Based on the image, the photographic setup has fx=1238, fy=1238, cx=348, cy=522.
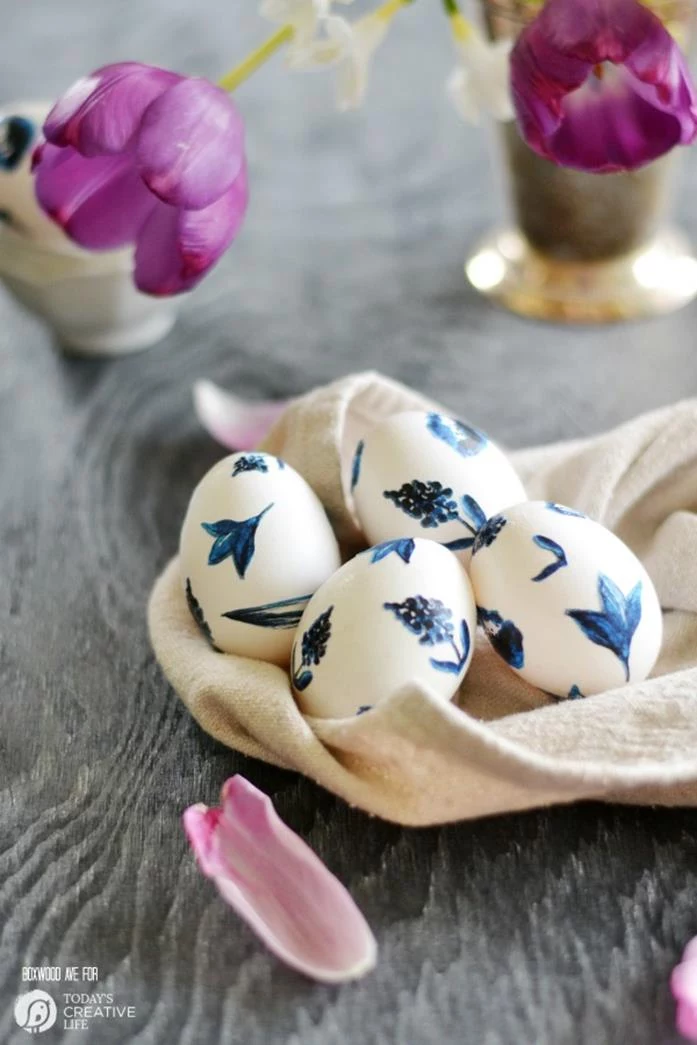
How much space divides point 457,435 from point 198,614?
0.41 feet

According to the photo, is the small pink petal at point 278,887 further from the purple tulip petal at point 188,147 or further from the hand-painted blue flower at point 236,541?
the purple tulip petal at point 188,147

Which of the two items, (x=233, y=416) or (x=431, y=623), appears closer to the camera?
(x=431, y=623)

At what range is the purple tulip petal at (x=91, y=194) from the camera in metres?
0.57

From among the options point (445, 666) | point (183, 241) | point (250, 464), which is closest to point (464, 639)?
point (445, 666)

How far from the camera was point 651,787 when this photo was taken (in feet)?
1.41

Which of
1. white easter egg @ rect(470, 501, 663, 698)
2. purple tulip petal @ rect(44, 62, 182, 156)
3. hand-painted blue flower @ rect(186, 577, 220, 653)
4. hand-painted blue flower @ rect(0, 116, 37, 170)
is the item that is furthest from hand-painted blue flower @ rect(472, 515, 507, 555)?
hand-painted blue flower @ rect(0, 116, 37, 170)

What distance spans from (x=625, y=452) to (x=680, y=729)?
0.16 meters

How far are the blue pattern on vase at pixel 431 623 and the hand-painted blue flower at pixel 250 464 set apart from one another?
9 centimetres

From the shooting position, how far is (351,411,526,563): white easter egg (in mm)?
480

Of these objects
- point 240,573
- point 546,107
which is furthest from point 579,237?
point 240,573

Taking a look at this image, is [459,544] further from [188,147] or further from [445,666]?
[188,147]

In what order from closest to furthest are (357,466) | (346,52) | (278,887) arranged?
(278,887) → (357,466) → (346,52)

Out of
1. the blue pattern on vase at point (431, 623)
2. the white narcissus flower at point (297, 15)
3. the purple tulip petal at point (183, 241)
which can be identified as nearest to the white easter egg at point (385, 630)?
the blue pattern on vase at point (431, 623)

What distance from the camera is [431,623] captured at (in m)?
0.43
